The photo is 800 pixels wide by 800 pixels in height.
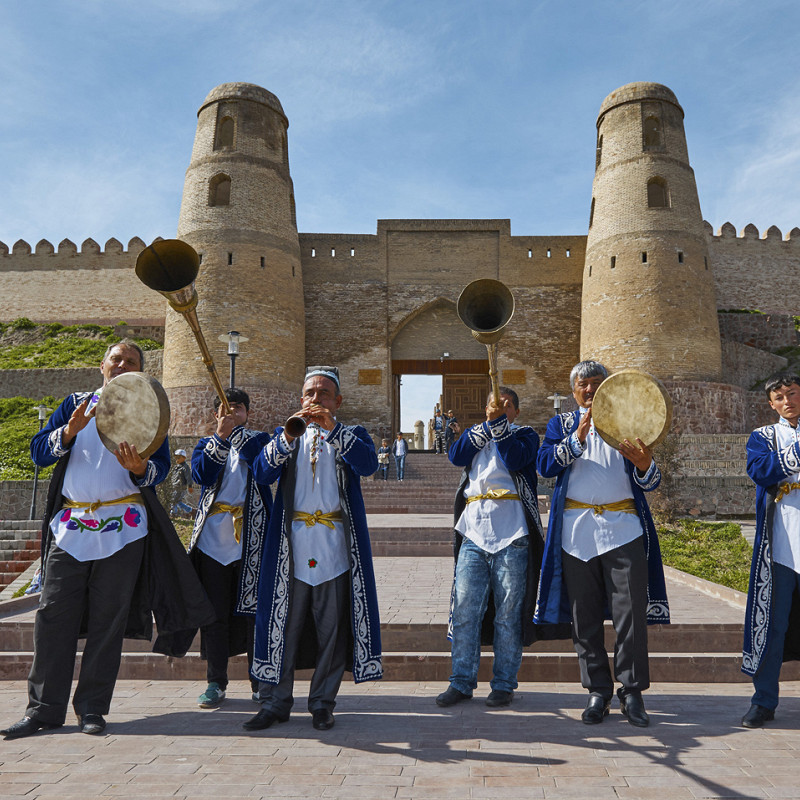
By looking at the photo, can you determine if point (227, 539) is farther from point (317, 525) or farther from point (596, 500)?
point (596, 500)

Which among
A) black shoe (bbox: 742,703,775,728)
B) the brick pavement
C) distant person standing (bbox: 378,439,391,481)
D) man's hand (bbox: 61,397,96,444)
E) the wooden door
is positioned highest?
the wooden door

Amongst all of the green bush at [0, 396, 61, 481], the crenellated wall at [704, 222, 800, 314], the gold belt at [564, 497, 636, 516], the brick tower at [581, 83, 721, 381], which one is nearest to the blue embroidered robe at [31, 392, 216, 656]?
the gold belt at [564, 497, 636, 516]

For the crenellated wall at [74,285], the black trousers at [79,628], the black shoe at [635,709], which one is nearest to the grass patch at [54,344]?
the crenellated wall at [74,285]

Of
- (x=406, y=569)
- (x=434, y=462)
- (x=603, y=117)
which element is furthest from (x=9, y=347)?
(x=406, y=569)

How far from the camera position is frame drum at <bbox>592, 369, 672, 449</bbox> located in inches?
148

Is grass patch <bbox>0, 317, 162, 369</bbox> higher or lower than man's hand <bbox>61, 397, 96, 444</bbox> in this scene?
higher

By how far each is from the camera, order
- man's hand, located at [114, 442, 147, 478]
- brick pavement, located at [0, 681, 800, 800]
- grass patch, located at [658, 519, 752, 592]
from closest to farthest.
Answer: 1. brick pavement, located at [0, 681, 800, 800]
2. man's hand, located at [114, 442, 147, 478]
3. grass patch, located at [658, 519, 752, 592]

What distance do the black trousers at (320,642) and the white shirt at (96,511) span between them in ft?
2.81

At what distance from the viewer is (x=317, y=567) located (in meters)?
3.81

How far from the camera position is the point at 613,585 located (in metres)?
3.86

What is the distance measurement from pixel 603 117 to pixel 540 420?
9.73 meters

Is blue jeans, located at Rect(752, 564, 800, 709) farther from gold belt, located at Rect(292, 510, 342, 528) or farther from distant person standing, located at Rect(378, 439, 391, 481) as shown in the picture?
distant person standing, located at Rect(378, 439, 391, 481)

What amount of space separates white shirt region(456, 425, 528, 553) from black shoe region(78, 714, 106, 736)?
6.37 ft

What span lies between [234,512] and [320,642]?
3.25ft
